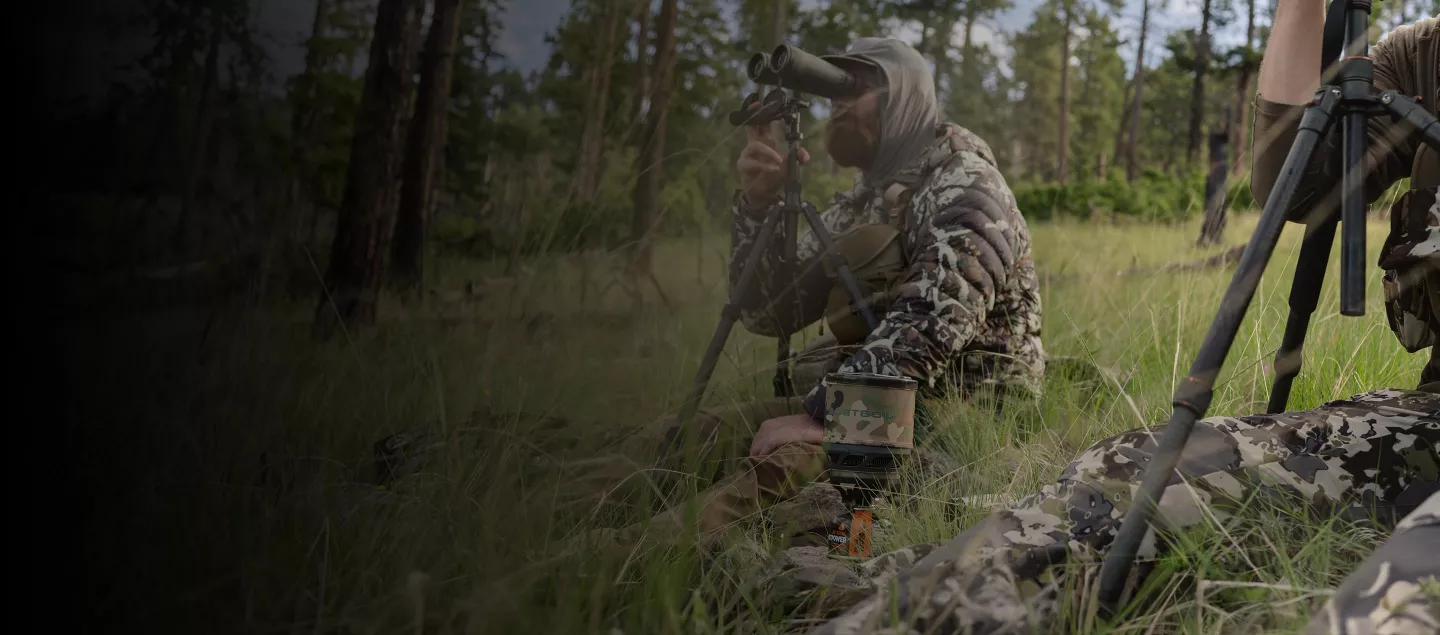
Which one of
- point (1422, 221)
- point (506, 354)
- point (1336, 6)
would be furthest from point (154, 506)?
point (1422, 221)

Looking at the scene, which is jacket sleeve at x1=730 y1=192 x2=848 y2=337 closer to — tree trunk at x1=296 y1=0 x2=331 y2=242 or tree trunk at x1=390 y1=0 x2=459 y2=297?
tree trunk at x1=390 y1=0 x2=459 y2=297

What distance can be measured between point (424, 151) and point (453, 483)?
2624mm

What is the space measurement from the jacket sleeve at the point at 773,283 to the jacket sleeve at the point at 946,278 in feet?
1.38

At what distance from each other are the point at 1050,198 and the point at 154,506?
18.9m

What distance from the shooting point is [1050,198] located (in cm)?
1861

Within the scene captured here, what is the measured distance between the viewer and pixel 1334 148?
1.42m

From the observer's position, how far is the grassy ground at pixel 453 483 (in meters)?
1.21

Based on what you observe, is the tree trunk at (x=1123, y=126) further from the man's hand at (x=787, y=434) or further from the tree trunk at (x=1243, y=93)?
the man's hand at (x=787, y=434)

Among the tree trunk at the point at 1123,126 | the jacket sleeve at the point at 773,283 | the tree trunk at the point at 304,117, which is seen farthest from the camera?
the tree trunk at the point at 1123,126

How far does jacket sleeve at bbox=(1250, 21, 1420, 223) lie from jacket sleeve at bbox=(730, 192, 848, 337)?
4.30 feet

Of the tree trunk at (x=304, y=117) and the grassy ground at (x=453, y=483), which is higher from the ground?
the tree trunk at (x=304, y=117)

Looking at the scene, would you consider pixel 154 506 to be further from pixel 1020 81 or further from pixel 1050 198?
pixel 1020 81

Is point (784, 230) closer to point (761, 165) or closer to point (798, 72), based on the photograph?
point (761, 165)

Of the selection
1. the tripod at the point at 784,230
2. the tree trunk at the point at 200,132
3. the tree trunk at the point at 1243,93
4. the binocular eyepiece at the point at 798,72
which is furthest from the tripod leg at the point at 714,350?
the tree trunk at the point at 1243,93
